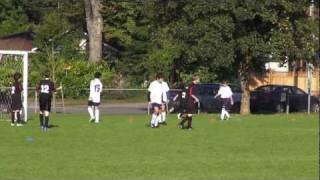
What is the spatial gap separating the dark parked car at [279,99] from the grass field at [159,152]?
16.2 meters

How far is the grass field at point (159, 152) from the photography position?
14.5 m

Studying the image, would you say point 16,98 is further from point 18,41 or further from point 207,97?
point 18,41

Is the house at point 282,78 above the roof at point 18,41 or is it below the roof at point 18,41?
below

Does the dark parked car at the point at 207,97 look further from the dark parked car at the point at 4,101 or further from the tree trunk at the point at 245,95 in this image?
the dark parked car at the point at 4,101

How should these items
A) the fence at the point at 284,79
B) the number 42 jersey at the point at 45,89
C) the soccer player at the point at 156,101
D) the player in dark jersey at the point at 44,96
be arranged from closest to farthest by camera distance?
the player in dark jersey at the point at 44,96 < the number 42 jersey at the point at 45,89 < the soccer player at the point at 156,101 < the fence at the point at 284,79

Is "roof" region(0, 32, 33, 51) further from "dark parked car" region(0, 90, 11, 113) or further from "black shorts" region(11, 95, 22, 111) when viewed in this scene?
"black shorts" region(11, 95, 22, 111)

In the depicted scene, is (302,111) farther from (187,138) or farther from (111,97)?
(187,138)

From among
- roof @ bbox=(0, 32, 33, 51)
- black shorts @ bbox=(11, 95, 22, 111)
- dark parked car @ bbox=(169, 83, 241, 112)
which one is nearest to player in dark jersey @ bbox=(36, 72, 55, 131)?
black shorts @ bbox=(11, 95, 22, 111)

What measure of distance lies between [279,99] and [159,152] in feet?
89.3

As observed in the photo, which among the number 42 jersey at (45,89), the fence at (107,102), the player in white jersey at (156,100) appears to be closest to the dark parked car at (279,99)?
the fence at (107,102)

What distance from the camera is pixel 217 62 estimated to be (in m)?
38.8

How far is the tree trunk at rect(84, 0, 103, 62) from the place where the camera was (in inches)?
2312

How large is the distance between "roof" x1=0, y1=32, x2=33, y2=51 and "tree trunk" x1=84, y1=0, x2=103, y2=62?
10.8 metres

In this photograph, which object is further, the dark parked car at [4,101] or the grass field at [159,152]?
the dark parked car at [4,101]
